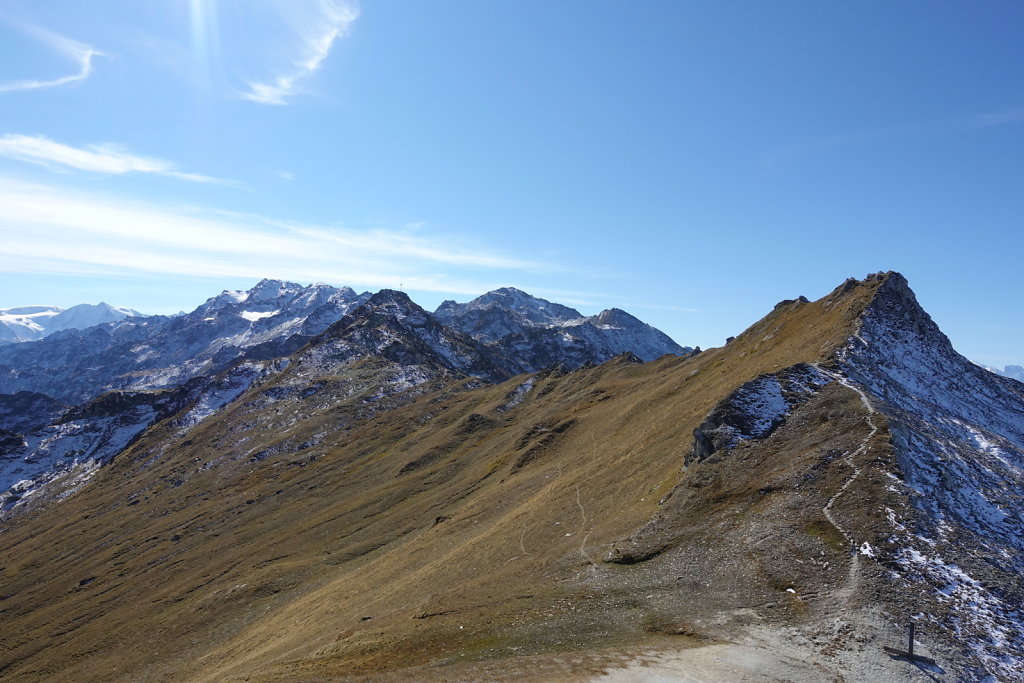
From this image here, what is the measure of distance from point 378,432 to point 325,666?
458 ft

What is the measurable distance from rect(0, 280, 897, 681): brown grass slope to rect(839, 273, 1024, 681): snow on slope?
2995 mm

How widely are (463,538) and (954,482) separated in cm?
5116

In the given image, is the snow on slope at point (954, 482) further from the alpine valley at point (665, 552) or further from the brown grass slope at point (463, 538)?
the brown grass slope at point (463, 538)

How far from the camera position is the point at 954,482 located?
41.4 metres

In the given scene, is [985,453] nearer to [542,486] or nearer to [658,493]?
[658,493]

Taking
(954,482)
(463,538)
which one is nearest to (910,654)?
(954,482)

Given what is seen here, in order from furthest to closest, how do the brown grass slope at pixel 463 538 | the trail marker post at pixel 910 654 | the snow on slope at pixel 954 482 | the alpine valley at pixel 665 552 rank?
the brown grass slope at pixel 463 538
the alpine valley at pixel 665 552
the snow on slope at pixel 954 482
the trail marker post at pixel 910 654

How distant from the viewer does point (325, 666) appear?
37.1 meters

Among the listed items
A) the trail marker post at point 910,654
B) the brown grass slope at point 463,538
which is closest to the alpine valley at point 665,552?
the trail marker post at point 910,654

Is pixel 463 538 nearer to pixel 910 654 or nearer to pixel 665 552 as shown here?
pixel 665 552

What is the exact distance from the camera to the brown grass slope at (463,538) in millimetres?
35188

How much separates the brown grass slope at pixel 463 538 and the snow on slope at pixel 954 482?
2.99 m

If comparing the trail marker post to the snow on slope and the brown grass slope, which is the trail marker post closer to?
the snow on slope

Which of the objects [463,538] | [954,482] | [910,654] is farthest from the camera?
[463,538]
